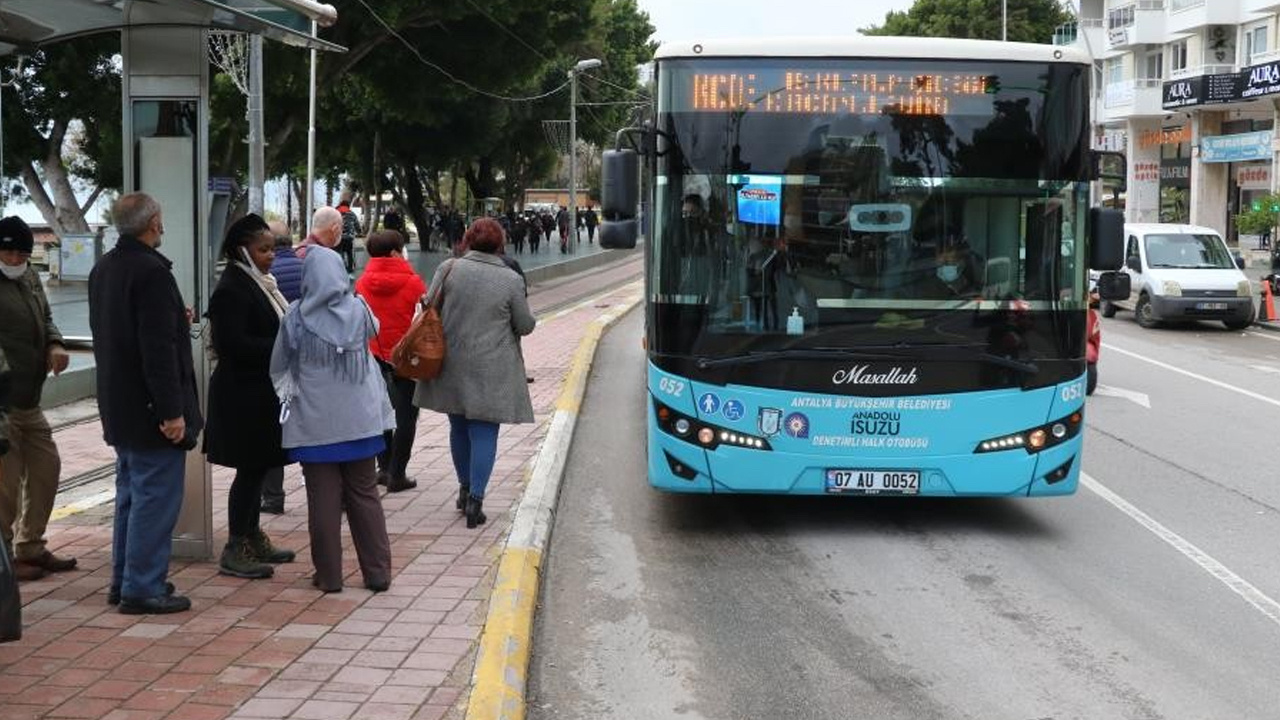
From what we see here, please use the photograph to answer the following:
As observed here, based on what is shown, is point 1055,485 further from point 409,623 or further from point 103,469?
point 103,469

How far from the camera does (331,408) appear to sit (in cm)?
664

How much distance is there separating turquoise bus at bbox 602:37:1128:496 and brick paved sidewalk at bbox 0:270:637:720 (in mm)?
1705

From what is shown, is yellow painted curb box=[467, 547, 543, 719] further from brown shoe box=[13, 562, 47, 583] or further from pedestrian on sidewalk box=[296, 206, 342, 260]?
brown shoe box=[13, 562, 47, 583]

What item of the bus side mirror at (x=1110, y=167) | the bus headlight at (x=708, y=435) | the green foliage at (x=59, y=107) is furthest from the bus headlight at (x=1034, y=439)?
Answer: the green foliage at (x=59, y=107)

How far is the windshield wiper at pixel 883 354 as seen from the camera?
27.5 feet

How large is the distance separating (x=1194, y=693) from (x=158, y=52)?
557 cm

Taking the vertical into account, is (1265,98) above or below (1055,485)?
above

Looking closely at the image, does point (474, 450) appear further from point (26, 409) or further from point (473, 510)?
point (26, 409)

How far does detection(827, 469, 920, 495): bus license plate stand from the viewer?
27.7ft

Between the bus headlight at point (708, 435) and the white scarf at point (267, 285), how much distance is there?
8.35 ft

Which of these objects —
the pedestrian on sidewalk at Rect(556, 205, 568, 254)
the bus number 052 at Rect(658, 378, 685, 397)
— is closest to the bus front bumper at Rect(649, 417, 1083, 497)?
the bus number 052 at Rect(658, 378, 685, 397)

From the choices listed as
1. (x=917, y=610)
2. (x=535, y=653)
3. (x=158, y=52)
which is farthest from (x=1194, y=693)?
(x=158, y=52)

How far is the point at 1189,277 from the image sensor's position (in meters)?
25.8

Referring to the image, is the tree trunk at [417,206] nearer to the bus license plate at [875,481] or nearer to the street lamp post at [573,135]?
the street lamp post at [573,135]
